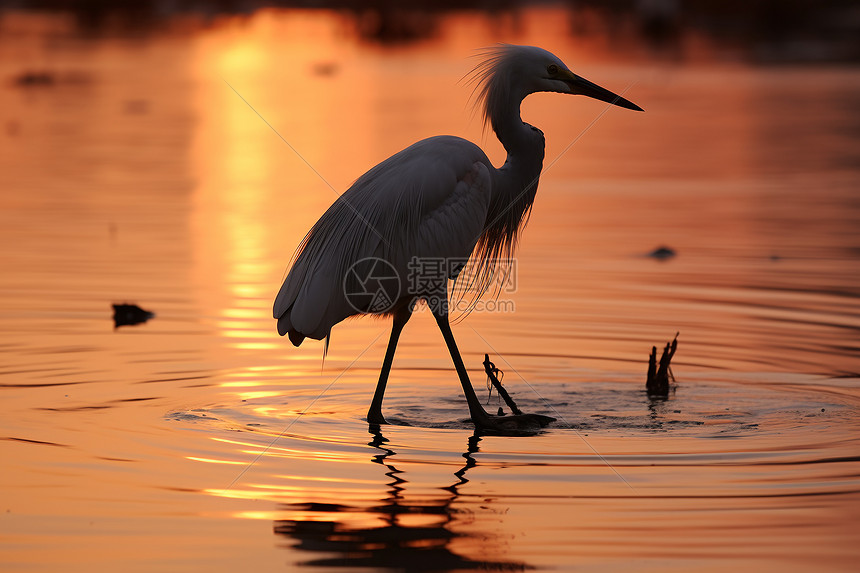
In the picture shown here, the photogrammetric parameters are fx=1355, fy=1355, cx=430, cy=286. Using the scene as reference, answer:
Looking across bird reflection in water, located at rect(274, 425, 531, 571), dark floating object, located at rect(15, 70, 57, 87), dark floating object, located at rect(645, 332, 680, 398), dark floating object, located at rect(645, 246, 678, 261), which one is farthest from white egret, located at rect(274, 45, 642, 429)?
dark floating object, located at rect(15, 70, 57, 87)

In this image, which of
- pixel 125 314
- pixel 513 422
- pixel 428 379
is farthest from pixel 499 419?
pixel 125 314

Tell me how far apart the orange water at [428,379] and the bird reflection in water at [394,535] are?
0.02m

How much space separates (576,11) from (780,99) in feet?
150

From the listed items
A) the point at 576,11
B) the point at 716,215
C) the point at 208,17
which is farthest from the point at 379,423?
the point at 576,11

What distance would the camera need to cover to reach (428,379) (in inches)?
337

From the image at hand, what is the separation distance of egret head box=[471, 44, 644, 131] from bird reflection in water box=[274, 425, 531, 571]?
109 inches

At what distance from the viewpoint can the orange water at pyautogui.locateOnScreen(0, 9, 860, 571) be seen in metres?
5.44

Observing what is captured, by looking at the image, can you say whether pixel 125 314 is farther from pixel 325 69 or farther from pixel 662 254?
pixel 325 69

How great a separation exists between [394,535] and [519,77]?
11.9 feet

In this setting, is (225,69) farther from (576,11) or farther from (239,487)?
(576,11)

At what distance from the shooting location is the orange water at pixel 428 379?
5.44 m

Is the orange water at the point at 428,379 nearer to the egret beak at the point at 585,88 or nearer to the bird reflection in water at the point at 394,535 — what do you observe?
the bird reflection in water at the point at 394,535

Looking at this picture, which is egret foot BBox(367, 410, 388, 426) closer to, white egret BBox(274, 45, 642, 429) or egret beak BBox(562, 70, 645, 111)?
white egret BBox(274, 45, 642, 429)

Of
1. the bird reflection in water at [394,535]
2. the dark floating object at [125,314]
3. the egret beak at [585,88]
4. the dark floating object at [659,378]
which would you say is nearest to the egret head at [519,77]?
the egret beak at [585,88]
